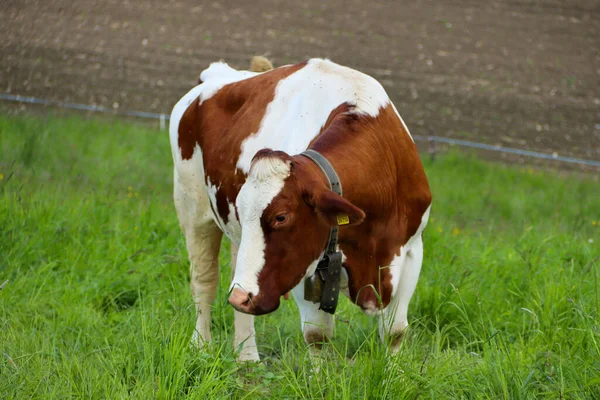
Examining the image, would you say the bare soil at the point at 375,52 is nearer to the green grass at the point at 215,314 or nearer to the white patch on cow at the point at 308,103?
the green grass at the point at 215,314

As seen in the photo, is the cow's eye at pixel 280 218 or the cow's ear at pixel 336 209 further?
the cow's eye at pixel 280 218

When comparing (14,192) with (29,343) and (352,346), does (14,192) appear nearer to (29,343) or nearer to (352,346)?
(29,343)

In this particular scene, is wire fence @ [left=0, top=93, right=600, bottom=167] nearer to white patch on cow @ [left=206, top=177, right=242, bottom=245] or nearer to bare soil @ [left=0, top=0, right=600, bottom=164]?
bare soil @ [left=0, top=0, right=600, bottom=164]

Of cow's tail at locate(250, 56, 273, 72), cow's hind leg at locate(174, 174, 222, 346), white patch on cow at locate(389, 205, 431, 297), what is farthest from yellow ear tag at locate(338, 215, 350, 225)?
cow's tail at locate(250, 56, 273, 72)

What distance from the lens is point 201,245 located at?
4980mm

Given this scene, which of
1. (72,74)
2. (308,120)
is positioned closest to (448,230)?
(308,120)

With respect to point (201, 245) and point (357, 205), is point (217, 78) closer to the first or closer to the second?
point (201, 245)

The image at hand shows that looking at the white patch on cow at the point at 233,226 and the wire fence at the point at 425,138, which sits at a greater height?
the white patch on cow at the point at 233,226

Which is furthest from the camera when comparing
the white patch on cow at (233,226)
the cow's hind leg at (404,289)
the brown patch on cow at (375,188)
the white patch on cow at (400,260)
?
the white patch on cow at (233,226)

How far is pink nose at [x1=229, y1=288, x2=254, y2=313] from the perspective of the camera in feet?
A: 10.5

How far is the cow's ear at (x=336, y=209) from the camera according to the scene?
3.09m

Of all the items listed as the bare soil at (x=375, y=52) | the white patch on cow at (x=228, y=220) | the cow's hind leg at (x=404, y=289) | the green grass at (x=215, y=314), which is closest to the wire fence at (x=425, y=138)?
the bare soil at (x=375, y=52)

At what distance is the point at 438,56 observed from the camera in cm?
1559

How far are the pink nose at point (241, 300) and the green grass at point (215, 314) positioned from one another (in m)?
0.39
